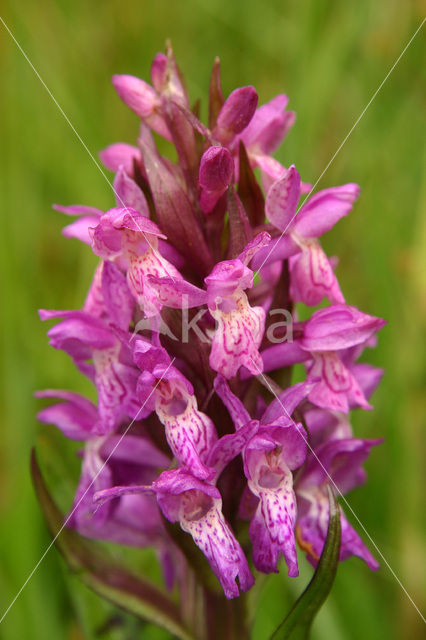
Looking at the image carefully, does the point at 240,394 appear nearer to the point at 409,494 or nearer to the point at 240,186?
the point at 240,186

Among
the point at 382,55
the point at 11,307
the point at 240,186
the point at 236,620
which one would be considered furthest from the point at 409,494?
the point at 382,55

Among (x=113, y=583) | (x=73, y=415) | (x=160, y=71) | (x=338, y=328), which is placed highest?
(x=160, y=71)

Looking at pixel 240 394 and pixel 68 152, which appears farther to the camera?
pixel 68 152

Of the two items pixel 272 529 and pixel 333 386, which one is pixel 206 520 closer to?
pixel 272 529

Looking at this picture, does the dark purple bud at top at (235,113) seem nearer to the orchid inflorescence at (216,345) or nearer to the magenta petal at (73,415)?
the orchid inflorescence at (216,345)

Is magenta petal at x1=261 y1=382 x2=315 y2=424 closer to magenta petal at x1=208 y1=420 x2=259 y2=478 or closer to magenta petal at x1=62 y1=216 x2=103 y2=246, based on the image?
magenta petal at x1=208 y1=420 x2=259 y2=478

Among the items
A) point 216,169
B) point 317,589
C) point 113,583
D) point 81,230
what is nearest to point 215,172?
point 216,169

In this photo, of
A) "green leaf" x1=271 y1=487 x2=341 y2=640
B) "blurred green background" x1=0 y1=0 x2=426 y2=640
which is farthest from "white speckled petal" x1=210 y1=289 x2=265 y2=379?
"blurred green background" x1=0 y1=0 x2=426 y2=640
